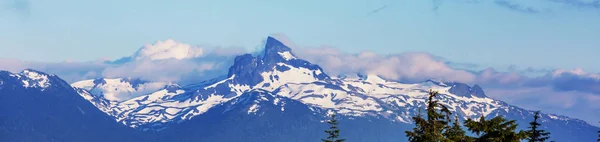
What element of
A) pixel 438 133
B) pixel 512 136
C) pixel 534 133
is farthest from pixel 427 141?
pixel 534 133

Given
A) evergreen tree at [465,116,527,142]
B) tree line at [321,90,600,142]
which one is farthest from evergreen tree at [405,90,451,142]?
evergreen tree at [465,116,527,142]

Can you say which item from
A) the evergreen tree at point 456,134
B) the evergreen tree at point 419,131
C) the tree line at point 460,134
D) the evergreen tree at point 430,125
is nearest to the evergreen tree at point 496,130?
the tree line at point 460,134

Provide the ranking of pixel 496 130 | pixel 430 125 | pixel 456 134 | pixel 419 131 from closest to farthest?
pixel 496 130 → pixel 430 125 → pixel 419 131 → pixel 456 134

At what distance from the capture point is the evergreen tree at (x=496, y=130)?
71438 millimetres

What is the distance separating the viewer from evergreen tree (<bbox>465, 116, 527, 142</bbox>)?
71.4 meters

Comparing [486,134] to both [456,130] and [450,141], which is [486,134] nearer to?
[450,141]

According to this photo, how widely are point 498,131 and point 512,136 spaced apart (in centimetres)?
106

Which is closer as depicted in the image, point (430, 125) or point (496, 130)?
point (496, 130)

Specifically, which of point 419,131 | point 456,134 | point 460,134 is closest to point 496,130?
point 419,131

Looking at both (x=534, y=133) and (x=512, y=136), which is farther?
(x=534, y=133)

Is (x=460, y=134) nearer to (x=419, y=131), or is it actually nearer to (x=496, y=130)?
(x=419, y=131)

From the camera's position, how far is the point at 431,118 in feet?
249

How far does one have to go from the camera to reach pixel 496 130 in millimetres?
72438

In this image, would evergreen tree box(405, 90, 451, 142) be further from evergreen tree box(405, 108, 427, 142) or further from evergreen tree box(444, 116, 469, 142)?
evergreen tree box(444, 116, 469, 142)
